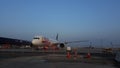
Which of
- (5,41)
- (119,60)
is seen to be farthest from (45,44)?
(119,60)

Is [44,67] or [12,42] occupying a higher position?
[12,42]

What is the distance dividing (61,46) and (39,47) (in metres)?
18.3

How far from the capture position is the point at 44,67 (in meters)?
17.4

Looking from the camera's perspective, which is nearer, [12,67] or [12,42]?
[12,67]

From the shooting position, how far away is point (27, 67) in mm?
17234

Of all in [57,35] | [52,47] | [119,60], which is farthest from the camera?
[57,35]

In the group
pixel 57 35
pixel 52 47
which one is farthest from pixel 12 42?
pixel 57 35

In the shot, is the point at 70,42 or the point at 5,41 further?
the point at 70,42

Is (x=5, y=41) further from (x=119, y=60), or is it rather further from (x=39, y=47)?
(x=119, y=60)

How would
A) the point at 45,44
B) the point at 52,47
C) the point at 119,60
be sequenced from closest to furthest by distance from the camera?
the point at 119,60, the point at 45,44, the point at 52,47

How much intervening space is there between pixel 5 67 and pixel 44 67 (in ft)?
8.20

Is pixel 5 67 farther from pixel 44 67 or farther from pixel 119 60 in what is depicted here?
pixel 119 60

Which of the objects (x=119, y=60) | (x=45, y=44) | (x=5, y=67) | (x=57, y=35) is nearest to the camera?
(x=5, y=67)

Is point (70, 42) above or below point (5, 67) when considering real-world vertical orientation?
above
